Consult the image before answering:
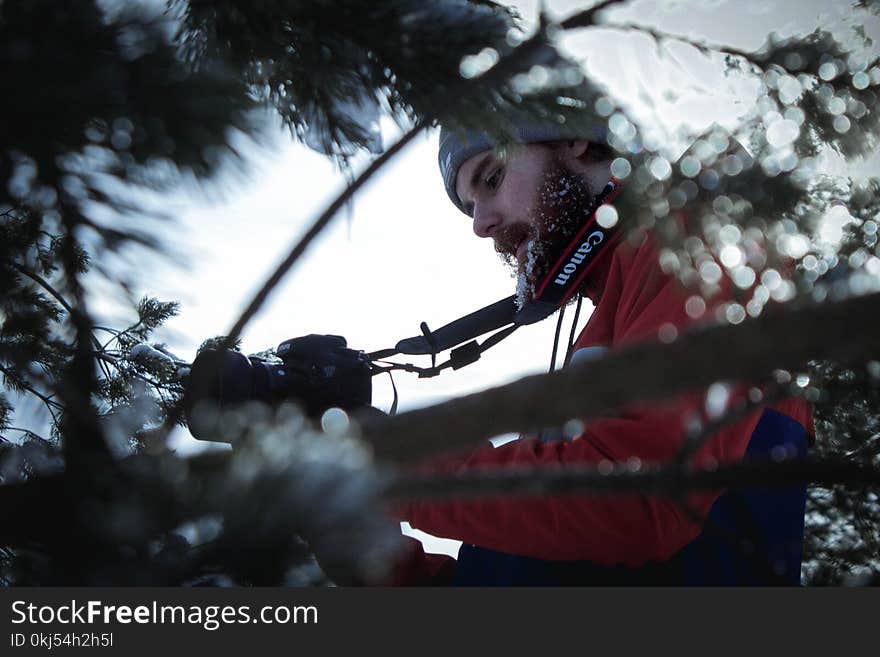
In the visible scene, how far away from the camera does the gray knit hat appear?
3.53 ft

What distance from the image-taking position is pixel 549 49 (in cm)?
100

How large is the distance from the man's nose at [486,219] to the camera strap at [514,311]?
0.31 metres

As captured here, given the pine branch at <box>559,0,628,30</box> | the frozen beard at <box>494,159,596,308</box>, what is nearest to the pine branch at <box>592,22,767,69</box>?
the pine branch at <box>559,0,628,30</box>

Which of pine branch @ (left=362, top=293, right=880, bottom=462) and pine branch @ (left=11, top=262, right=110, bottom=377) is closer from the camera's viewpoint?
pine branch @ (left=362, top=293, right=880, bottom=462)

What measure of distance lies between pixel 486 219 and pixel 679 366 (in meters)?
2.24

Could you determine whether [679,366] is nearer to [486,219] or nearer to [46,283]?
[46,283]

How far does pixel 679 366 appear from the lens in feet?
1.84

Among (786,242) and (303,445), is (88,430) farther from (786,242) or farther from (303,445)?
(786,242)

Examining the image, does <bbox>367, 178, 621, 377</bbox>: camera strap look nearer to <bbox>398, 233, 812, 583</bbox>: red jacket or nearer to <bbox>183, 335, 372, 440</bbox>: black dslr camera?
<bbox>183, 335, 372, 440</bbox>: black dslr camera

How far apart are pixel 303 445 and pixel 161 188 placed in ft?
1.27

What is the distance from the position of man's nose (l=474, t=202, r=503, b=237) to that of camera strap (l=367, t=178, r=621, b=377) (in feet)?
1.00

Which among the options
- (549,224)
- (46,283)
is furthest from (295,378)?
(549,224)

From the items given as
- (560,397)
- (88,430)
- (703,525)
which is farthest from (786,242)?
(88,430)

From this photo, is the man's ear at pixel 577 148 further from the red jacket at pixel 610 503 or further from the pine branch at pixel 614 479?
the pine branch at pixel 614 479
